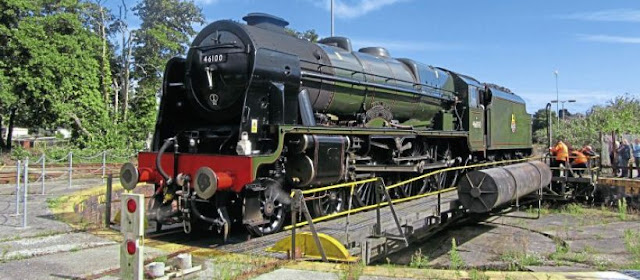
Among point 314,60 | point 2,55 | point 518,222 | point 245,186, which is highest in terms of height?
point 2,55

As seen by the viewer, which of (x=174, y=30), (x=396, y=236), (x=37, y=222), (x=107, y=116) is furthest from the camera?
(x=174, y=30)

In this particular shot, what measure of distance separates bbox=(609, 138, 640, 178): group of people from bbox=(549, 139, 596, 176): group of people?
110 centimetres

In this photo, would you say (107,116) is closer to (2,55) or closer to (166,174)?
(2,55)

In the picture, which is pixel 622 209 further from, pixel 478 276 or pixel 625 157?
pixel 478 276

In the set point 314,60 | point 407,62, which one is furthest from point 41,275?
point 407,62

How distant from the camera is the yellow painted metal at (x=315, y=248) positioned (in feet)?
20.1

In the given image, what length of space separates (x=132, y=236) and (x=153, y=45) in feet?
108

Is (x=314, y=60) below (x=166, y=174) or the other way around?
the other way around

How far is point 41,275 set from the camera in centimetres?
544

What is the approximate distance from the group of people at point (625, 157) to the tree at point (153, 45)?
80.4ft

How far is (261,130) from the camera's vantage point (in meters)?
7.71

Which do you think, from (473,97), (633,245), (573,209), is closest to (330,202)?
(633,245)

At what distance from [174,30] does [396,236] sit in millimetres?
32905

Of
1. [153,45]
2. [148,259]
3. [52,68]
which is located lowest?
[148,259]
